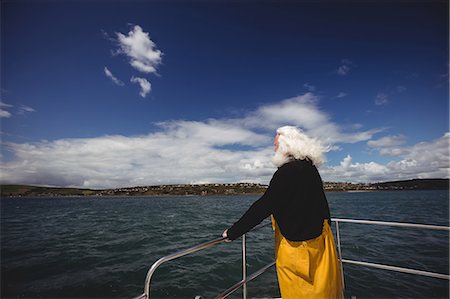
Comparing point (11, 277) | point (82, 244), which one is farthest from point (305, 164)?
point (82, 244)

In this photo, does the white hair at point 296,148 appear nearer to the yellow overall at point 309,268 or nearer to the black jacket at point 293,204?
the black jacket at point 293,204

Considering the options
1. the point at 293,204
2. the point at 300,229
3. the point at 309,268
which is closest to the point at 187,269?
the point at 309,268

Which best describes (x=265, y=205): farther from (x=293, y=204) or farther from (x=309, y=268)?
(x=309, y=268)

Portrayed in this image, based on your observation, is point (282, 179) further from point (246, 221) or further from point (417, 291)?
point (417, 291)

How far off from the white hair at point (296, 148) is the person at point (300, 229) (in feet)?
0.30

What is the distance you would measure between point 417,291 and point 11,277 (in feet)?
48.6

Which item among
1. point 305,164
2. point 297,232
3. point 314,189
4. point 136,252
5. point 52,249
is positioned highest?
point 305,164

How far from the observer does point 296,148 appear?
5.99 ft

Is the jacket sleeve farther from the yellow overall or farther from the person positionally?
the yellow overall

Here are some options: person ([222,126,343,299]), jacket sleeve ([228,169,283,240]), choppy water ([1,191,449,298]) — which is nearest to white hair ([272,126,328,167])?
person ([222,126,343,299])

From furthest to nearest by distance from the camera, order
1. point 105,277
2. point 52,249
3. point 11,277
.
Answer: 1. point 52,249
2. point 11,277
3. point 105,277

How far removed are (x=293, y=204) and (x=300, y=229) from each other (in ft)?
0.67

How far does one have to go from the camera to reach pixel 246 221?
1668 millimetres

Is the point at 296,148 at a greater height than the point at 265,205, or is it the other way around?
the point at 296,148
